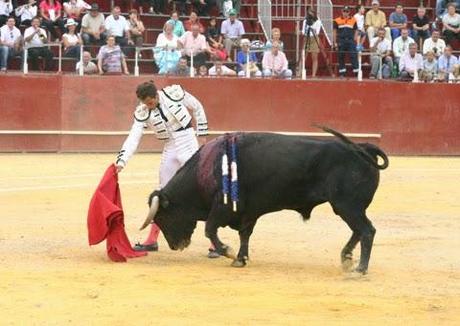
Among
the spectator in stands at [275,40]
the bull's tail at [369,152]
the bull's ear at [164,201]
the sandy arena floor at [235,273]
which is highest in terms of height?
the spectator in stands at [275,40]

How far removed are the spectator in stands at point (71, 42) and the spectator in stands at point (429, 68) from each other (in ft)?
21.0

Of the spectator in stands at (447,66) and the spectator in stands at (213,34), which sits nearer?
the spectator in stands at (213,34)

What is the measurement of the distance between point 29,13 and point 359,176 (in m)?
13.0

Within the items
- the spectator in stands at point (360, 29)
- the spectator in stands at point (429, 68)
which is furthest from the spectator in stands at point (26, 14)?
the spectator in stands at point (429, 68)

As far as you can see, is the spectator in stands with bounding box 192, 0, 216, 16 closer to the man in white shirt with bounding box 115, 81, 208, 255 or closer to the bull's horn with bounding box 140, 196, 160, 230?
the man in white shirt with bounding box 115, 81, 208, 255

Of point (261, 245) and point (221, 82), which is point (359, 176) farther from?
point (221, 82)

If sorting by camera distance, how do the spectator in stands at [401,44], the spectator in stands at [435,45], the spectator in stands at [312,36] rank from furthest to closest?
the spectator in stands at [312,36] < the spectator in stands at [435,45] < the spectator in stands at [401,44]

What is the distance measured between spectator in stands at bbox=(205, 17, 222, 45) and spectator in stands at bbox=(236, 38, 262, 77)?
75 cm

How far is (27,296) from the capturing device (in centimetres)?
851

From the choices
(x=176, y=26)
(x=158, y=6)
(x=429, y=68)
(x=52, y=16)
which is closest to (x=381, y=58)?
(x=429, y=68)

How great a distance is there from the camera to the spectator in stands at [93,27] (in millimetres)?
21484

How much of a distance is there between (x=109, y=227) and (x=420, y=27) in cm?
1589

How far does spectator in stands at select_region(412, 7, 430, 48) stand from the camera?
24906mm

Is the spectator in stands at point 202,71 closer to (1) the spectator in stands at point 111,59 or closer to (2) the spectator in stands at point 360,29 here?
(1) the spectator in stands at point 111,59
